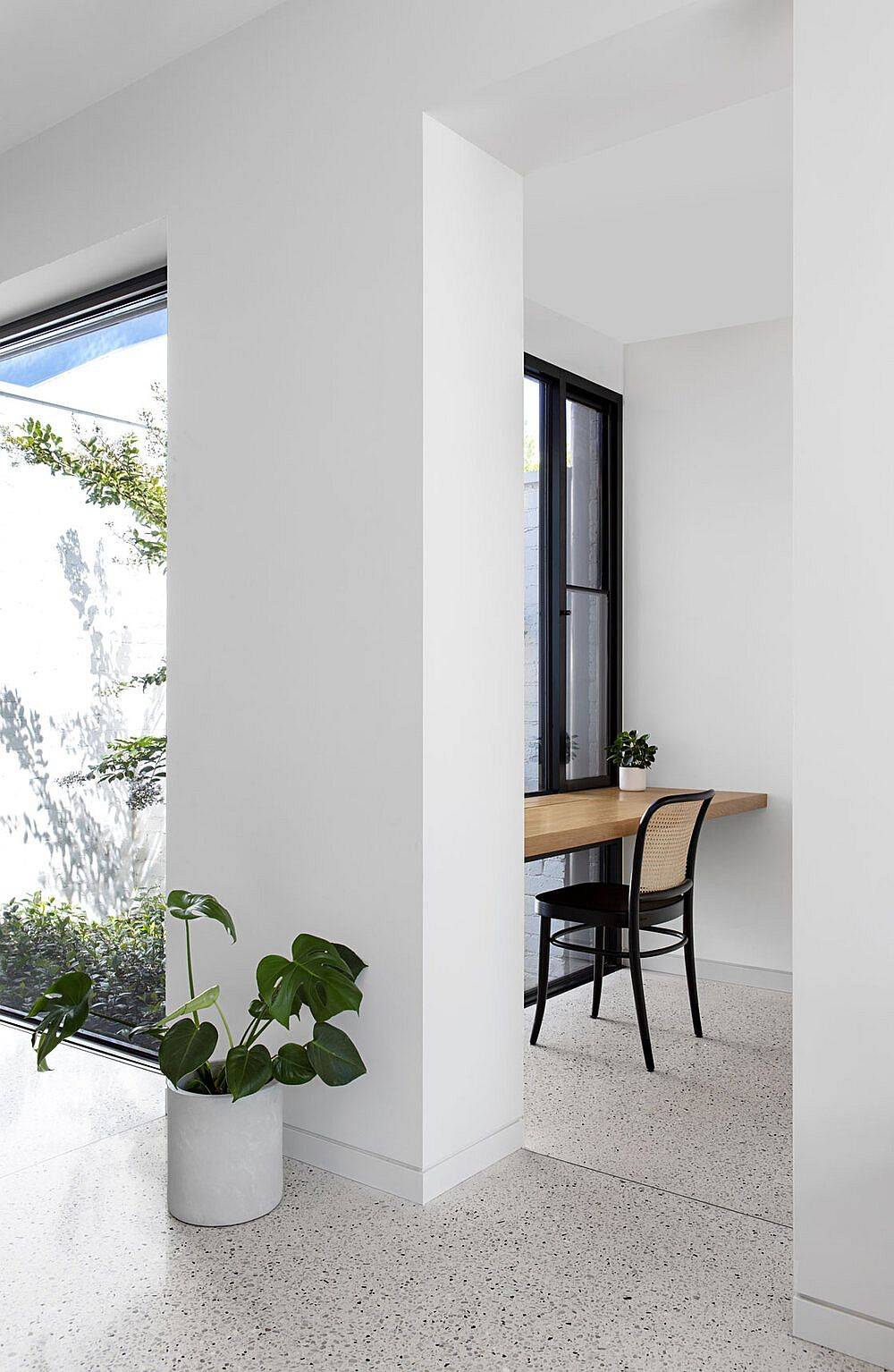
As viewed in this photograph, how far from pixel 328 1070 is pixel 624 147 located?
8.02 feet

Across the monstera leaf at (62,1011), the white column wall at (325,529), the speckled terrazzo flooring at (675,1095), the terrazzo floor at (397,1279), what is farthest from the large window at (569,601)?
the monstera leaf at (62,1011)

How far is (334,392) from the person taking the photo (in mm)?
2463

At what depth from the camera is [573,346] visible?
→ 4375 mm

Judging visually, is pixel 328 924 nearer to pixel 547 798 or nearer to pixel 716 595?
pixel 547 798

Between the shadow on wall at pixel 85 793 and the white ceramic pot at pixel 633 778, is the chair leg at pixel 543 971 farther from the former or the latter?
the shadow on wall at pixel 85 793

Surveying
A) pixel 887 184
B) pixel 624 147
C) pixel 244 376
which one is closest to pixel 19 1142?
pixel 244 376

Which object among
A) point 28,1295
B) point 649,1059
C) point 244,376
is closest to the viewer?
point 28,1295

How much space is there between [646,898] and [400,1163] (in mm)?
1251

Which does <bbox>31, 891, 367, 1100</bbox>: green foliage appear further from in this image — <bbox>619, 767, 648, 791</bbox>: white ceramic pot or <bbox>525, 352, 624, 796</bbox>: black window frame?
<bbox>619, 767, 648, 791</bbox>: white ceramic pot

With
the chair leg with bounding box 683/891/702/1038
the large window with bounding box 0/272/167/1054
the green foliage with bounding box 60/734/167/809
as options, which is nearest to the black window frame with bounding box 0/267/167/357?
the large window with bounding box 0/272/167/1054

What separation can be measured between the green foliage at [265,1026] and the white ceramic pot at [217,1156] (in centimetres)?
5

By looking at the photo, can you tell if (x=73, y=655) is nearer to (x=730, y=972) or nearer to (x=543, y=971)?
(x=543, y=971)

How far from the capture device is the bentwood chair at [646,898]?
3203 millimetres

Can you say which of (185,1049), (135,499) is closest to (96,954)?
(185,1049)
